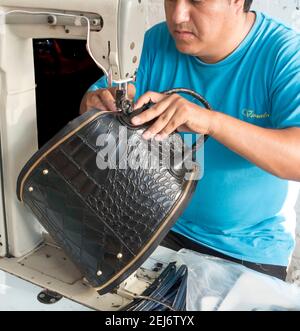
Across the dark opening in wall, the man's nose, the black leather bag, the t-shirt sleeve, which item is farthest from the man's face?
the dark opening in wall

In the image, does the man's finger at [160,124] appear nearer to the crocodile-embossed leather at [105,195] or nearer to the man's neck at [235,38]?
the crocodile-embossed leather at [105,195]

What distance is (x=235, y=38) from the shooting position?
120 centimetres

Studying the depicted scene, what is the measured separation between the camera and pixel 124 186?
75 cm

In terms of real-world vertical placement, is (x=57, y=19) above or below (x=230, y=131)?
above

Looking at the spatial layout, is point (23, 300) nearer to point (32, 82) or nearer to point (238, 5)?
point (32, 82)

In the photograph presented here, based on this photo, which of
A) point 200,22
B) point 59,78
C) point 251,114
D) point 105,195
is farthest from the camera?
point 59,78

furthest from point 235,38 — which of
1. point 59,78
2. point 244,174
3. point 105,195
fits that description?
point 59,78

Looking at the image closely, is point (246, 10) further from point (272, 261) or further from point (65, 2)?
point (272, 261)

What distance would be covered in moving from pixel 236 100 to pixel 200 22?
0.25 meters

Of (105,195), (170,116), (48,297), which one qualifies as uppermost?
(170,116)

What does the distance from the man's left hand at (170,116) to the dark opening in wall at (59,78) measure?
56.3 inches

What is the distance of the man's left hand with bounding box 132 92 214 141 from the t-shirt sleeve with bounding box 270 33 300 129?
236 mm

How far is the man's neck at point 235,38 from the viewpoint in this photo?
118cm
